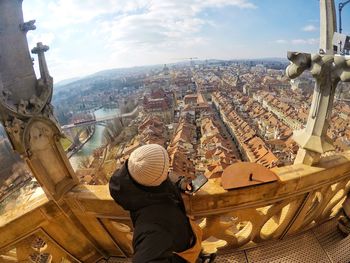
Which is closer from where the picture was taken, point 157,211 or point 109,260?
point 157,211

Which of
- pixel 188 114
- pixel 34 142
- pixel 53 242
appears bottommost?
pixel 188 114

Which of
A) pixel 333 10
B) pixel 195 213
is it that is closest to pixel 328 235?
pixel 195 213

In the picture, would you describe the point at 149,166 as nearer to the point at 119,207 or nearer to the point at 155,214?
the point at 155,214

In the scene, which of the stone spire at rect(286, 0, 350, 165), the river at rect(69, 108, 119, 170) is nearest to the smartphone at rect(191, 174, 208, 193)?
the stone spire at rect(286, 0, 350, 165)

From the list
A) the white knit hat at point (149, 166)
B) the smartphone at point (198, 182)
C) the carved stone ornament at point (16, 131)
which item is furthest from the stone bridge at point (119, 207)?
the white knit hat at point (149, 166)

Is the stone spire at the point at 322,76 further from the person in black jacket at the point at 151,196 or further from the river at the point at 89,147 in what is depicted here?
the river at the point at 89,147

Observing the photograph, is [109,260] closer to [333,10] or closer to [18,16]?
[18,16]

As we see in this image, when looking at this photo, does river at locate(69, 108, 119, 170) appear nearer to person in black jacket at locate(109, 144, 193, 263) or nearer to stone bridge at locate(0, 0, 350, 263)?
stone bridge at locate(0, 0, 350, 263)
